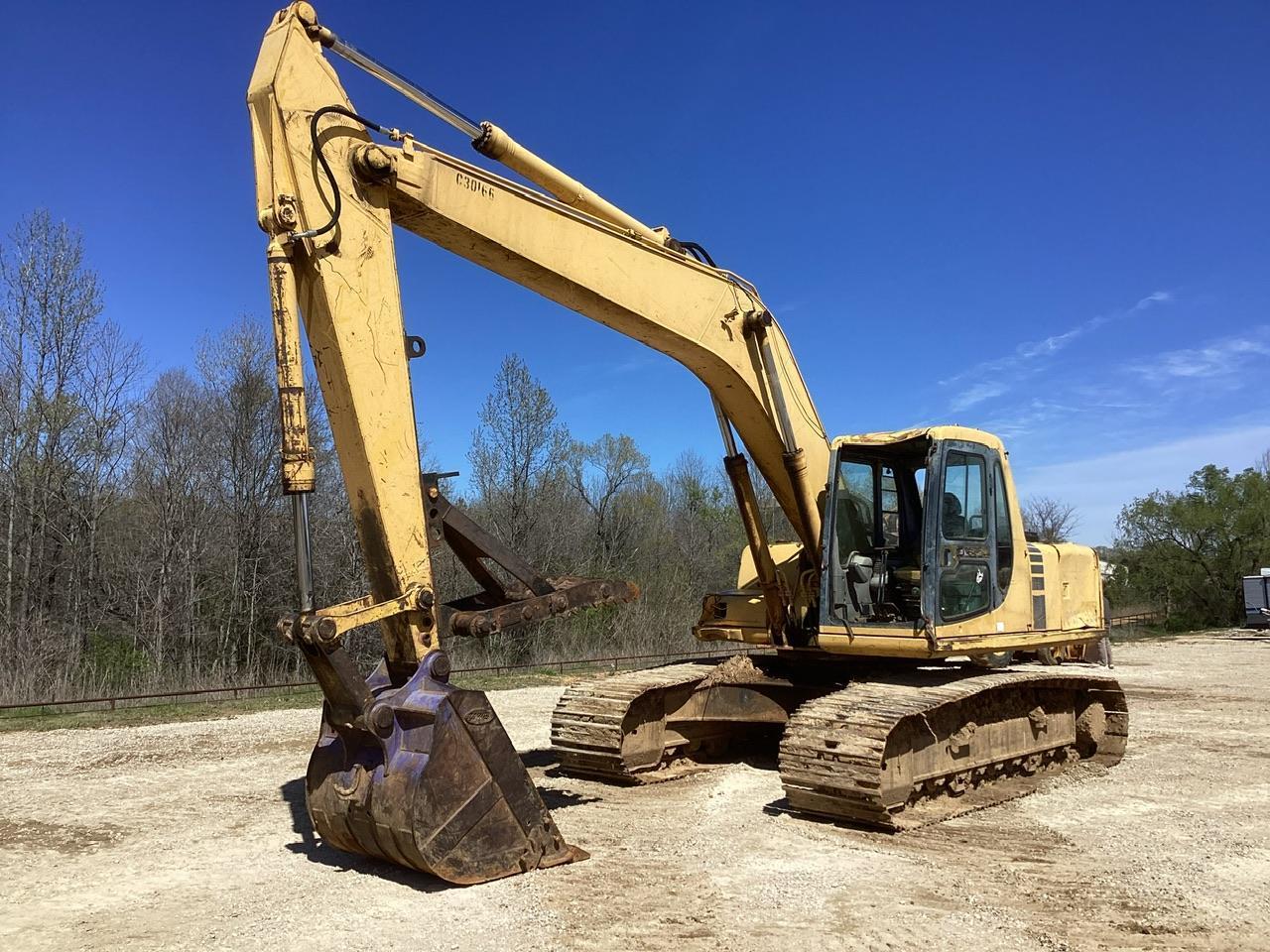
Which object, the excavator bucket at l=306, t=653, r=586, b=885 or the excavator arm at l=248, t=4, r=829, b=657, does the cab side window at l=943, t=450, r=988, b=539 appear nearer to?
the excavator arm at l=248, t=4, r=829, b=657

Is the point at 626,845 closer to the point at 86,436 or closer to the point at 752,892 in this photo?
the point at 752,892

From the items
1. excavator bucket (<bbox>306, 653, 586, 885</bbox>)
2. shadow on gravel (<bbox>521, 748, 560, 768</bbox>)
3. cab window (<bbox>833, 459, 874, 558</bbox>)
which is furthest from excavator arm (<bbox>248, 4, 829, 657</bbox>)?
shadow on gravel (<bbox>521, 748, 560, 768</bbox>)

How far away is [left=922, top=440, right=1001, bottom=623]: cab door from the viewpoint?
7.29 meters

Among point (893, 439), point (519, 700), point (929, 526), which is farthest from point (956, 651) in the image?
point (519, 700)

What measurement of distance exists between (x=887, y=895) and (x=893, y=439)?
12.6ft

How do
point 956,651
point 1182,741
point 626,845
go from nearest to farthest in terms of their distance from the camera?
1. point 626,845
2. point 956,651
3. point 1182,741

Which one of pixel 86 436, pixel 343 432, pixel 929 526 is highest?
pixel 86 436

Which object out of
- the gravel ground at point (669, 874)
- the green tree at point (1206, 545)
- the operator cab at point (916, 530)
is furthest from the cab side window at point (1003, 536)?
the green tree at point (1206, 545)

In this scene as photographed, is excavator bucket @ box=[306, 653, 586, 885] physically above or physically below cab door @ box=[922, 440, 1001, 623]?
below

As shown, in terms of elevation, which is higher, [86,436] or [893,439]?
[86,436]

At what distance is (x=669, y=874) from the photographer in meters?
5.31

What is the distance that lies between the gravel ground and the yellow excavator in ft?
1.02

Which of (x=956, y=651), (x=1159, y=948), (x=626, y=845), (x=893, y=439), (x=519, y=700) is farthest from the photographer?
(x=519, y=700)

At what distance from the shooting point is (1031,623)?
316 inches
